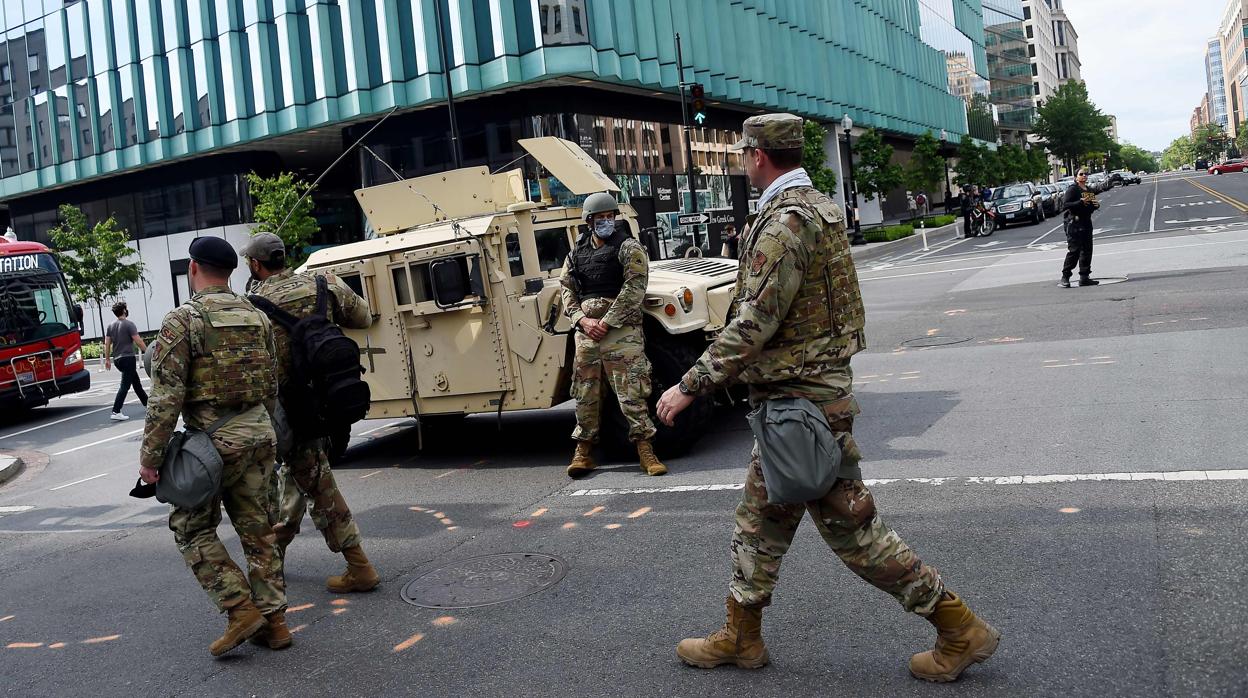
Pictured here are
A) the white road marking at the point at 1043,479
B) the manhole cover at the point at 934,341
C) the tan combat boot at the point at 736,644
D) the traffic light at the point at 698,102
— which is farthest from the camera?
the traffic light at the point at 698,102

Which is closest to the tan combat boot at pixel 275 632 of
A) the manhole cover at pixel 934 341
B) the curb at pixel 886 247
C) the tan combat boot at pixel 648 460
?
the tan combat boot at pixel 648 460

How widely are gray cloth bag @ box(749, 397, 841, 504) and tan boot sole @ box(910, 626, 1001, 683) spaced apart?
77 cm

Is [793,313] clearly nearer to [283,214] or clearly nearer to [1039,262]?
[1039,262]

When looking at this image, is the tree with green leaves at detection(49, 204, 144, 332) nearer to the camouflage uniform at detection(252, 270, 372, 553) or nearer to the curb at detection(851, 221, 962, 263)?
the curb at detection(851, 221, 962, 263)

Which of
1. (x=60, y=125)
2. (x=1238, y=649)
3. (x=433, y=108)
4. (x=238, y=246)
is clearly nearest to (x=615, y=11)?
(x=433, y=108)

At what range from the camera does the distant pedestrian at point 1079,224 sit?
15.3 m

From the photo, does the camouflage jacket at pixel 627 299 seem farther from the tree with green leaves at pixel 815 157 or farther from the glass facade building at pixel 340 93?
the tree with green leaves at pixel 815 157

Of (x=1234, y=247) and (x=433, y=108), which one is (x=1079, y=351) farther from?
(x=433, y=108)

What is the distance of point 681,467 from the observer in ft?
25.7

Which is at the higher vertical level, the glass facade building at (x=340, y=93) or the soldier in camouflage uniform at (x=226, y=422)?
the glass facade building at (x=340, y=93)

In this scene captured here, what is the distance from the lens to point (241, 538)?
4953mm

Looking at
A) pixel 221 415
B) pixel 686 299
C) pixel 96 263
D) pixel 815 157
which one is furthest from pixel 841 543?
pixel 815 157

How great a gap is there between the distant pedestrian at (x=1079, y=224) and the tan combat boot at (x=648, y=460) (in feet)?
32.1

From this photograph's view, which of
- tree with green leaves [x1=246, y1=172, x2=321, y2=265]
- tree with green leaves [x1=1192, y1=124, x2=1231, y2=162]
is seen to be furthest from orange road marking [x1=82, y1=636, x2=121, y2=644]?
tree with green leaves [x1=1192, y1=124, x2=1231, y2=162]
